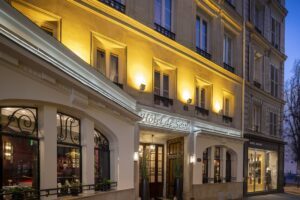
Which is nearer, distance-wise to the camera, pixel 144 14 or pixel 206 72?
pixel 144 14

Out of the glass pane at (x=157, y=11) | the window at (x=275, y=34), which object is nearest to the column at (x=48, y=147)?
the glass pane at (x=157, y=11)

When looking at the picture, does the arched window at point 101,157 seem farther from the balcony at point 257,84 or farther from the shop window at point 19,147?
the balcony at point 257,84

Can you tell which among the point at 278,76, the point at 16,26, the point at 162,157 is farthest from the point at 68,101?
the point at 278,76

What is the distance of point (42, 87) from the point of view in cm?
797

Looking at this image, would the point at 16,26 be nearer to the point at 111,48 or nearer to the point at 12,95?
the point at 12,95

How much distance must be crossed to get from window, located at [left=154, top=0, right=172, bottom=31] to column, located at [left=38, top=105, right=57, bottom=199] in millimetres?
7528

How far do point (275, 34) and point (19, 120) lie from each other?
23114 millimetres

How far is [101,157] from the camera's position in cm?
1080

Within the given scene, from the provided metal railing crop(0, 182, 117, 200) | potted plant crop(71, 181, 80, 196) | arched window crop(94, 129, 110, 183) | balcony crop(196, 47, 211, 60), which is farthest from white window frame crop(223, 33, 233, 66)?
potted plant crop(71, 181, 80, 196)

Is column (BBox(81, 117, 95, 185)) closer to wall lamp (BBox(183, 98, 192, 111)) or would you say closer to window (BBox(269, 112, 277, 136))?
wall lamp (BBox(183, 98, 192, 111))

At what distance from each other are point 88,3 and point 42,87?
13.9 feet

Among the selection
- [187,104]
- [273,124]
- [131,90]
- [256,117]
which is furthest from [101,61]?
[273,124]

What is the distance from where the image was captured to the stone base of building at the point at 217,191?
16.2m

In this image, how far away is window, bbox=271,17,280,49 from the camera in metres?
26.5
